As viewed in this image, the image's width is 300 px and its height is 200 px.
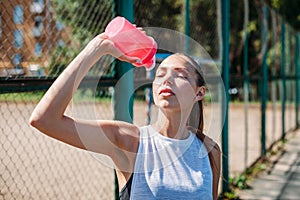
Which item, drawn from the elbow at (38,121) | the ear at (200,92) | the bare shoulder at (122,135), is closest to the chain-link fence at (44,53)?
the bare shoulder at (122,135)

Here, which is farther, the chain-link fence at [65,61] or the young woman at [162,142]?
the chain-link fence at [65,61]

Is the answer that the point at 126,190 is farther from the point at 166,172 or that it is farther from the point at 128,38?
the point at 128,38

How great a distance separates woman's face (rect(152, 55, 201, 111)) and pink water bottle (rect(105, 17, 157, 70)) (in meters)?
0.14

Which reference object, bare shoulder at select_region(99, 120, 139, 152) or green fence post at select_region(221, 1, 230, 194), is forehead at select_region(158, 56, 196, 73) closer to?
bare shoulder at select_region(99, 120, 139, 152)

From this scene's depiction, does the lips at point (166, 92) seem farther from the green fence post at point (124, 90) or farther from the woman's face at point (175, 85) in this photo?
the green fence post at point (124, 90)

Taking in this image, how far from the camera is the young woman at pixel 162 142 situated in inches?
69.7

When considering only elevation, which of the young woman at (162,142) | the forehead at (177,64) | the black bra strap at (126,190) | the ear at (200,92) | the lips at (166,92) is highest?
the forehead at (177,64)

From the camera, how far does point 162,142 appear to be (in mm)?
1920

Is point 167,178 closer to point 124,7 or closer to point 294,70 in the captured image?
point 124,7

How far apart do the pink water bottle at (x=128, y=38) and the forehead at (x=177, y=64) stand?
0.48 ft

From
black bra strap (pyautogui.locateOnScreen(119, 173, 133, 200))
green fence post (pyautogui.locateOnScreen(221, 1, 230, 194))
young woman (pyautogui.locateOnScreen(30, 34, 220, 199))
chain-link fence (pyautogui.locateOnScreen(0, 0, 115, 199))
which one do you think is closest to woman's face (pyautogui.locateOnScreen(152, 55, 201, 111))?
young woman (pyautogui.locateOnScreen(30, 34, 220, 199))

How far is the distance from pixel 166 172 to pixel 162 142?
121mm

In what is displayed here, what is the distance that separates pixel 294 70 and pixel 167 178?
12.3 meters

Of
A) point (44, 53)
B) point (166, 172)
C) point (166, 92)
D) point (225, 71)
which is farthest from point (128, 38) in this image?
point (225, 71)
